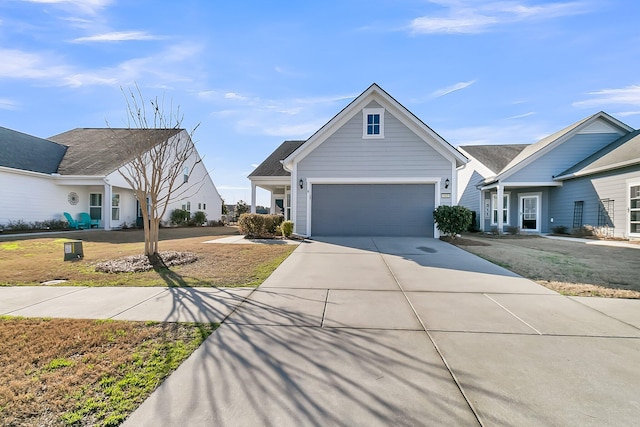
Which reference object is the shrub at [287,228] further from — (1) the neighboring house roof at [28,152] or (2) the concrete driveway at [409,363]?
(1) the neighboring house roof at [28,152]

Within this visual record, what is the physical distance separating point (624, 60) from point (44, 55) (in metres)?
21.9

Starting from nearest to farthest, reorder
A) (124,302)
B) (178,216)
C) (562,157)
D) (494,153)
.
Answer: (124,302)
(562,157)
(494,153)
(178,216)

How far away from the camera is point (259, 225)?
13.0 m

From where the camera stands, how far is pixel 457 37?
9.73 m

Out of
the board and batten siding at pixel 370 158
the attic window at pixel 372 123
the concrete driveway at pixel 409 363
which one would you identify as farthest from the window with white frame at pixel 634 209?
the concrete driveway at pixel 409 363

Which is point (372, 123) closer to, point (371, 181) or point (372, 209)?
point (371, 181)

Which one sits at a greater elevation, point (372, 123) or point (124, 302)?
point (372, 123)

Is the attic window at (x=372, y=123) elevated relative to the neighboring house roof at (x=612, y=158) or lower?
elevated

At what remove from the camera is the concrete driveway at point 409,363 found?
2.14 meters

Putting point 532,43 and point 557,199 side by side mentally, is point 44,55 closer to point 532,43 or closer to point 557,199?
point 532,43

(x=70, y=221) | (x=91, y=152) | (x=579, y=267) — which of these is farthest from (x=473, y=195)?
(x=91, y=152)

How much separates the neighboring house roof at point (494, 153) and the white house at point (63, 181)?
1894 cm

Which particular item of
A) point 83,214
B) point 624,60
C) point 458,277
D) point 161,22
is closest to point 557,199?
point 624,60

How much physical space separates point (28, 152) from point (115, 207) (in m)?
5.99
